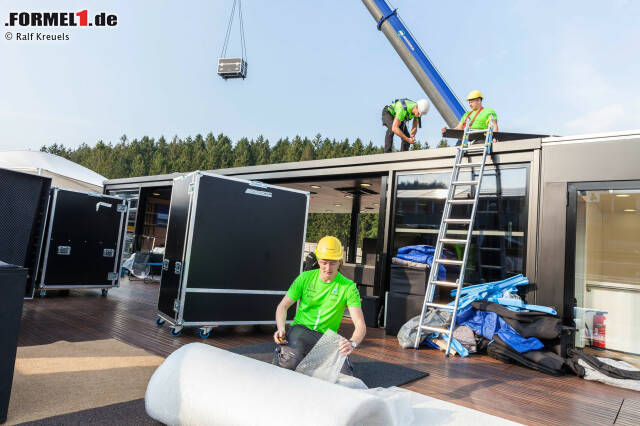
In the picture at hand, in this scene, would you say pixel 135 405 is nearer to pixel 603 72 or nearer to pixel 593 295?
pixel 593 295

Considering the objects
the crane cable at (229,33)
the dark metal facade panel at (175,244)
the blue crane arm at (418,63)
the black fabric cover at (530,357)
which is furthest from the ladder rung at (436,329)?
the crane cable at (229,33)

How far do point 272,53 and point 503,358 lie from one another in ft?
70.0

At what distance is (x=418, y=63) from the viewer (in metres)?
8.17

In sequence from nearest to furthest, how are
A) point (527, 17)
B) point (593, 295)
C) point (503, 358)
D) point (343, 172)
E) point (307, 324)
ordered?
point (307, 324), point (503, 358), point (593, 295), point (343, 172), point (527, 17)

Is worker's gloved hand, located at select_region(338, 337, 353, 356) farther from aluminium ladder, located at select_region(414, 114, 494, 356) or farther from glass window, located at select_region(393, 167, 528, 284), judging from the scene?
glass window, located at select_region(393, 167, 528, 284)

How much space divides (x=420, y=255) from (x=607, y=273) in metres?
2.35

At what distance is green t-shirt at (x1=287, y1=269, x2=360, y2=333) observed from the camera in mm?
2818

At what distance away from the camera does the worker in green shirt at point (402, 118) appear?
7264 millimetres

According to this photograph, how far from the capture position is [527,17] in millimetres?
10781

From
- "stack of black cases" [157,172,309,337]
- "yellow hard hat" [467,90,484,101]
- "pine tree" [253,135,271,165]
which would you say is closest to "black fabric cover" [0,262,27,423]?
"stack of black cases" [157,172,309,337]

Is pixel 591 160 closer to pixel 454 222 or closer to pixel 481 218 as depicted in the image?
pixel 481 218


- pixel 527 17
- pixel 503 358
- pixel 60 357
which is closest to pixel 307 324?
pixel 60 357

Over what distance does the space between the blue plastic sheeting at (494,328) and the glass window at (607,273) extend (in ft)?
2.77

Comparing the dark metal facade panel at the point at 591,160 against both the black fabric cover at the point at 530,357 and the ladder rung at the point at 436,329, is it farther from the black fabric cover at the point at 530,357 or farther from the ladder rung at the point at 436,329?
the ladder rung at the point at 436,329
